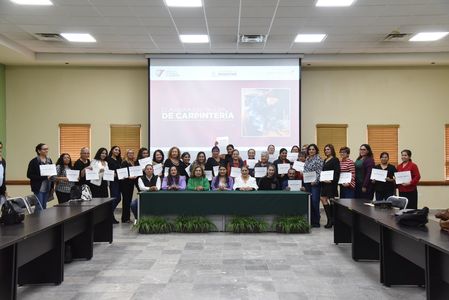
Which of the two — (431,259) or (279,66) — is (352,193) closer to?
(279,66)

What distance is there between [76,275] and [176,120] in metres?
5.51

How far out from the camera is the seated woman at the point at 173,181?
7695 mm

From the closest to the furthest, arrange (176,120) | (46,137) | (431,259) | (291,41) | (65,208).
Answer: (431,259) → (65,208) → (291,41) → (176,120) → (46,137)

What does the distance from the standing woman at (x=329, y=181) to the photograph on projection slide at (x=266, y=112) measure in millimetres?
2194

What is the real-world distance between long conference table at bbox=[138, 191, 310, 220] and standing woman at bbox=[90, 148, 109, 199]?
1212mm

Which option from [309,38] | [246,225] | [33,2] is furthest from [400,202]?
[33,2]

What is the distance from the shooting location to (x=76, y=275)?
4.86m

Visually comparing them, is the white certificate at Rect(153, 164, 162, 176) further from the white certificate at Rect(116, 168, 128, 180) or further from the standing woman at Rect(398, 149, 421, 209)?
the standing woman at Rect(398, 149, 421, 209)

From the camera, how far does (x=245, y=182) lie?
7.84 meters

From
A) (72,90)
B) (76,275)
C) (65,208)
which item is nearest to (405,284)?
(76,275)

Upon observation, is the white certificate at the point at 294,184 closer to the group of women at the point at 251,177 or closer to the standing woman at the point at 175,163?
the group of women at the point at 251,177

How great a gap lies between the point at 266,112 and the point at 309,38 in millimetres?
2053

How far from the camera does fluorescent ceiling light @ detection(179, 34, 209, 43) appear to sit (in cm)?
845

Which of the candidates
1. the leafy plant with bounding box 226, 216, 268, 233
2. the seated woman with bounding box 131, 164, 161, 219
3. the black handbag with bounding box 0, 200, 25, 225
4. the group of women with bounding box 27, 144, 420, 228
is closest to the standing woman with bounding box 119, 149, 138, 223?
the group of women with bounding box 27, 144, 420, 228
